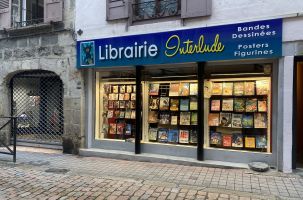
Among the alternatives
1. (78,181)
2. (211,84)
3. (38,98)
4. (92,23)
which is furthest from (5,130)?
(211,84)

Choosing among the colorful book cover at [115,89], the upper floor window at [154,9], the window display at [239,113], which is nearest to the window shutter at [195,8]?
the upper floor window at [154,9]

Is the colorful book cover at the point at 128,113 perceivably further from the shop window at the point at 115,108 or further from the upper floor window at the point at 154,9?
the upper floor window at the point at 154,9

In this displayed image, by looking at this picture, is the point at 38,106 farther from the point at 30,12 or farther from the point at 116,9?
the point at 116,9

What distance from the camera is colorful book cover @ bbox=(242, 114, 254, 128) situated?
7.32 m

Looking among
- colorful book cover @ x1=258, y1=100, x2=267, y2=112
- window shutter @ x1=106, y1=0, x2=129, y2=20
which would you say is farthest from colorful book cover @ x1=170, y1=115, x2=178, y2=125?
window shutter @ x1=106, y1=0, x2=129, y2=20

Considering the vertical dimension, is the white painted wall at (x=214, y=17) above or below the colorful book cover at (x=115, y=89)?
above

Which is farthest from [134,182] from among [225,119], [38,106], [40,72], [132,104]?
[38,106]

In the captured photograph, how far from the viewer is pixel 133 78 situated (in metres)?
8.52

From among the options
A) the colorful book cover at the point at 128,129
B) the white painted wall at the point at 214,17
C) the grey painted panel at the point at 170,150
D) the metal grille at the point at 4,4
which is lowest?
the grey painted panel at the point at 170,150

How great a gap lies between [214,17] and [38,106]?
6217mm

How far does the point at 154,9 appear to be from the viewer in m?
8.02

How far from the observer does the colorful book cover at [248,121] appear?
7.32m

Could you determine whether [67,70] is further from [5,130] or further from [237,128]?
[237,128]

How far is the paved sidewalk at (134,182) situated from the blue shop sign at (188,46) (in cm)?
243
